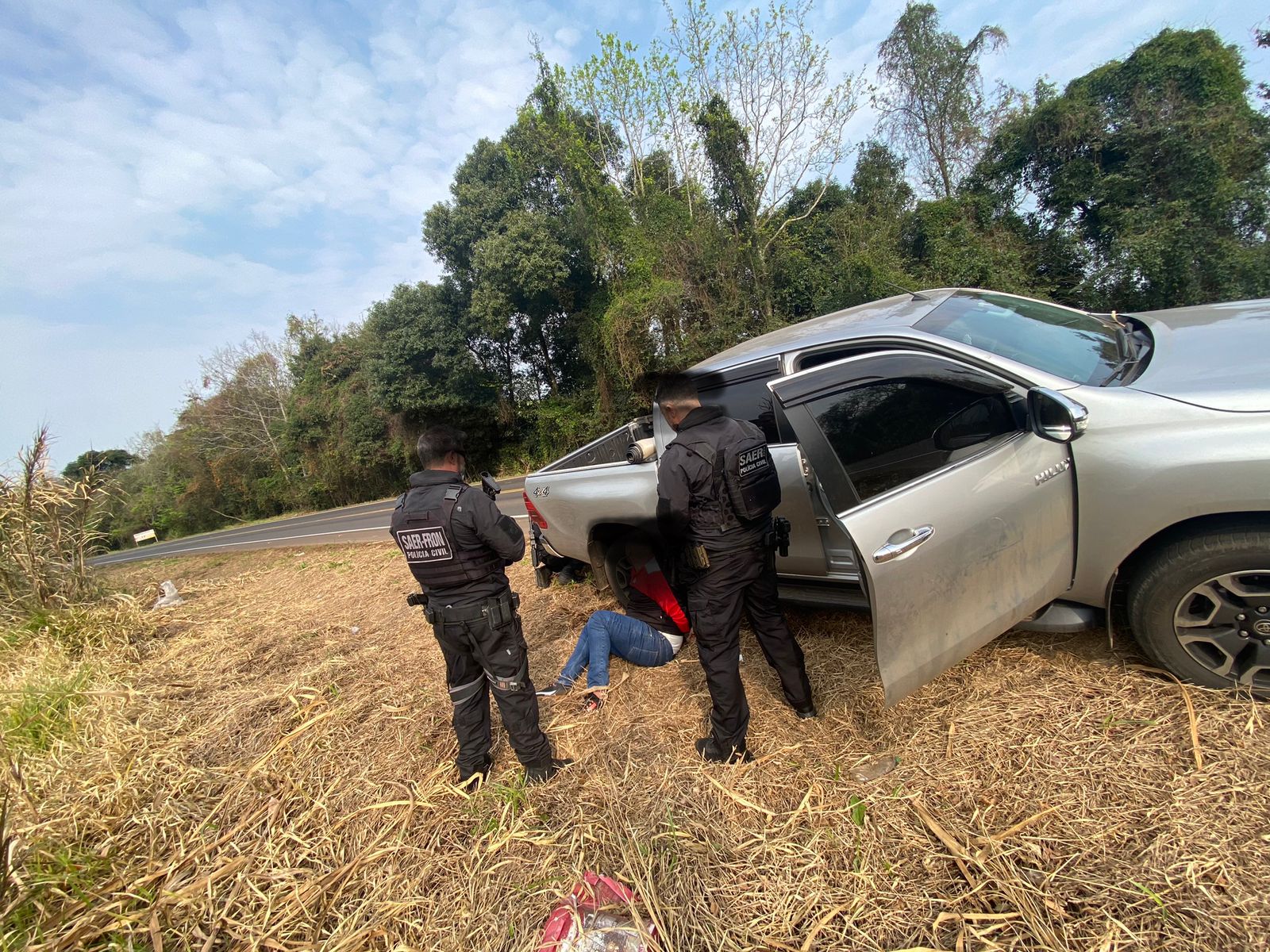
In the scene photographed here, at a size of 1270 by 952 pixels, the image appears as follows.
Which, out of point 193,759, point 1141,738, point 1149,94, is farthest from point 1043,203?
point 193,759

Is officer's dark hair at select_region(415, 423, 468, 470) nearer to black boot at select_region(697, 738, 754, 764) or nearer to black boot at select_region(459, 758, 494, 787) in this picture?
black boot at select_region(459, 758, 494, 787)

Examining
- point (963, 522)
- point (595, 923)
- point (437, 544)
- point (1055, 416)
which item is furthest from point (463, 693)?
point (1055, 416)

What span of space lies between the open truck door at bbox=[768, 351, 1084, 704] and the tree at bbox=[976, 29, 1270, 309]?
46.8 ft

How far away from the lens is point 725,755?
7.98ft

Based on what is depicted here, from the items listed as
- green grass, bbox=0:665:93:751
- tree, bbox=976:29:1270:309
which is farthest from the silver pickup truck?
tree, bbox=976:29:1270:309

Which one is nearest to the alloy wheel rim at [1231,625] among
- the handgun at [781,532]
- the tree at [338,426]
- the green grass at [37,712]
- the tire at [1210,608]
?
the tire at [1210,608]

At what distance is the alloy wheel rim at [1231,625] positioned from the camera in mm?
1902

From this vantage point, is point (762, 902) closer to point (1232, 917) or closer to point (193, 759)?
point (1232, 917)

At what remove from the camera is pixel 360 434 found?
22844mm

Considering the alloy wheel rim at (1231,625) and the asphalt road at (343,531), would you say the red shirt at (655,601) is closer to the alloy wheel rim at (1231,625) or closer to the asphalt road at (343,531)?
the alloy wheel rim at (1231,625)

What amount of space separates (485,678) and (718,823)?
4.22 ft

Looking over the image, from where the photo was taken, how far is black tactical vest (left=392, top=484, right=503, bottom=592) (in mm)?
2428

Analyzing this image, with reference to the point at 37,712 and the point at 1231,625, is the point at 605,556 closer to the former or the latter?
the point at 1231,625

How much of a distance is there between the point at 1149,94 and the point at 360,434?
26906 mm
